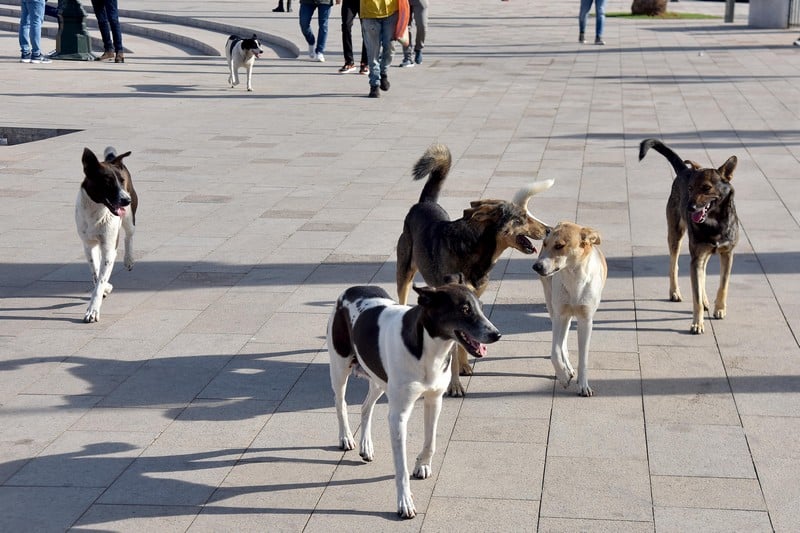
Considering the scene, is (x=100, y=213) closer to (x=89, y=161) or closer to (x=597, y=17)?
(x=89, y=161)

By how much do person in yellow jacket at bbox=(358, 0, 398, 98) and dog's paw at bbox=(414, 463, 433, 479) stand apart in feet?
38.8

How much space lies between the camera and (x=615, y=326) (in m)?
7.08

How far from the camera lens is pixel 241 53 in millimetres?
17641

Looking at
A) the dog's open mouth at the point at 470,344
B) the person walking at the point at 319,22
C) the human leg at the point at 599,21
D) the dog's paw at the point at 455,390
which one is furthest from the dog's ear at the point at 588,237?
the human leg at the point at 599,21

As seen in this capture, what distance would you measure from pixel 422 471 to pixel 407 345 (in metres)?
0.73

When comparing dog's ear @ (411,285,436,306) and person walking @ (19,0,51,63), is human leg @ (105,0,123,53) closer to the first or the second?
person walking @ (19,0,51,63)

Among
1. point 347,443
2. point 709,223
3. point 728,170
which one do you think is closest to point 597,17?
point 728,170

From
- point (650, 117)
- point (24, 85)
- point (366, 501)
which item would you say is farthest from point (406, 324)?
point (24, 85)

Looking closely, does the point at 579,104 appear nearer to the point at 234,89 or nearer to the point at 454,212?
the point at 234,89

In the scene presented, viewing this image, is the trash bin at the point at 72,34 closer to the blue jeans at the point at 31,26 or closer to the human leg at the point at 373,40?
the blue jeans at the point at 31,26

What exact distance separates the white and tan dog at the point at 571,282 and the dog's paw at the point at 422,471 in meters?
1.27

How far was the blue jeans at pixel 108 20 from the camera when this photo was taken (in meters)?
20.1

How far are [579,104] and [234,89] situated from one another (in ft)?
19.1

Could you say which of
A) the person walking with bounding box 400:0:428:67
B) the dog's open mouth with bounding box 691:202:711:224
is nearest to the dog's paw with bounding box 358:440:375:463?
the dog's open mouth with bounding box 691:202:711:224
